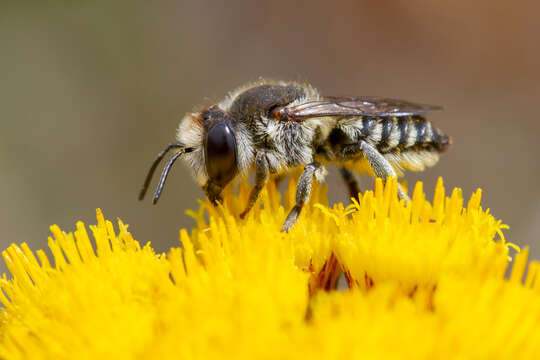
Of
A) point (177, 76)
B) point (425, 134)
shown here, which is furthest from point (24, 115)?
point (425, 134)

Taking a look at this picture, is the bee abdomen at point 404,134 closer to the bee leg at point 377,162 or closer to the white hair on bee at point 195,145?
the bee leg at point 377,162

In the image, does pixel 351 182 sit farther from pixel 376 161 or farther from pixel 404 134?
pixel 376 161

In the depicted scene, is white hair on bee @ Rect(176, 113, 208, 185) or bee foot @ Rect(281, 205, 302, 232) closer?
bee foot @ Rect(281, 205, 302, 232)

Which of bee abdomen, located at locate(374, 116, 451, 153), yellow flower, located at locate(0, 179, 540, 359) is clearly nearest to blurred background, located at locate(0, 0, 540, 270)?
bee abdomen, located at locate(374, 116, 451, 153)

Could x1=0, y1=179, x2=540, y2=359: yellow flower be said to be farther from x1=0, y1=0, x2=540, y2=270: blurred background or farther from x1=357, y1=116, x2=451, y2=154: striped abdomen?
x1=0, y1=0, x2=540, y2=270: blurred background

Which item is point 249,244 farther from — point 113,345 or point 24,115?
point 24,115

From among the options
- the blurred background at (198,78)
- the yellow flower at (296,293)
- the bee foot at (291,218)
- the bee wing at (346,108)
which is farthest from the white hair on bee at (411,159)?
the blurred background at (198,78)

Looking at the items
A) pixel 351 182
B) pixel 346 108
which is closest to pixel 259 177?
pixel 346 108
